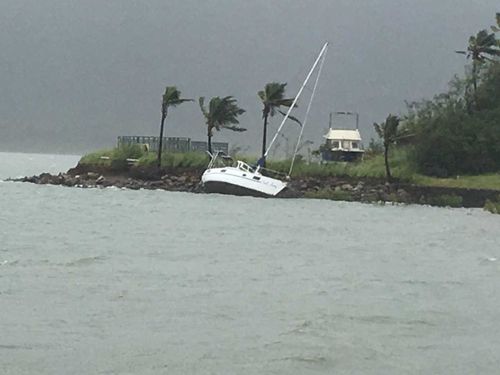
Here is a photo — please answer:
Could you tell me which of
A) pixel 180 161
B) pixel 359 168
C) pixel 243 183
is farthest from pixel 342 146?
pixel 243 183

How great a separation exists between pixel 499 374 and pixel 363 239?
80.0 feet

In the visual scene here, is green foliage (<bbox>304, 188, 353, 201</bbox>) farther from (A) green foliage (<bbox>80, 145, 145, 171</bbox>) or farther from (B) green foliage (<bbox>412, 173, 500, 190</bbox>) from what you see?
(A) green foliage (<bbox>80, 145, 145, 171</bbox>)

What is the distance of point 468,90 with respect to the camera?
9975 centimetres

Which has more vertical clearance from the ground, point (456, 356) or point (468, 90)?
point (468, 90)

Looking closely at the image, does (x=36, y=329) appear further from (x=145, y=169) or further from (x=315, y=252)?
(x=145, y=169)

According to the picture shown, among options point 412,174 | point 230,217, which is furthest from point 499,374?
point 412,174

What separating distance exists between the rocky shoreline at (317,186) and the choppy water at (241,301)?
124 ft

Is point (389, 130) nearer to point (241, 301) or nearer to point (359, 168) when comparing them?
point (359, 168)

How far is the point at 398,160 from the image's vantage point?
9194 centimetres

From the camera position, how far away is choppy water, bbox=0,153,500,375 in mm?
14836

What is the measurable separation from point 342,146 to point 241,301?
3321 inches

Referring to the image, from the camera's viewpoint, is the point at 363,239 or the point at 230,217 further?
the point at 230,217

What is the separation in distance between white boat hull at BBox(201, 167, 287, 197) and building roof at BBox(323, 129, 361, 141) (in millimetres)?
27618

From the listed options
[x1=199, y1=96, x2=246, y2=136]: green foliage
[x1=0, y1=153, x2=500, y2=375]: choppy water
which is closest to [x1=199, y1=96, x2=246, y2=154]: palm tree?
[x1=199, y1=96, x2=246, y2=136]: green foliage
